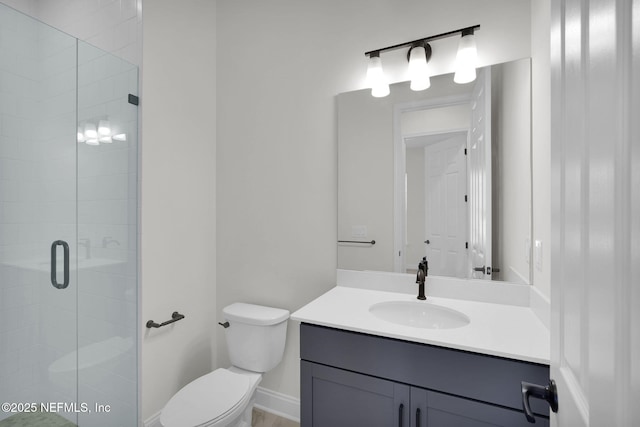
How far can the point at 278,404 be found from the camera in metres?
2.01

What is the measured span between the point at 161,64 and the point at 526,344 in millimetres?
2201

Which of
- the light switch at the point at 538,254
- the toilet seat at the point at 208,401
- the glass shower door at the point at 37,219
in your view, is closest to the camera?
the light switch at the point at 538,254

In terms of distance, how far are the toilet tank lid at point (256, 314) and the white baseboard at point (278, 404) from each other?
0.56 meters

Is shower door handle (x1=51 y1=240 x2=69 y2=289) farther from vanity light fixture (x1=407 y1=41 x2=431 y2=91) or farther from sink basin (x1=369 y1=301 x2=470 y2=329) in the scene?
vanity light fixture (x1=407 y1=41 x2=431 y2=91)

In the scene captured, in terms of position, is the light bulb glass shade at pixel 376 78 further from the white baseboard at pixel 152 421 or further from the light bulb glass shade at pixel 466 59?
the white baseboard at pixel 152 421

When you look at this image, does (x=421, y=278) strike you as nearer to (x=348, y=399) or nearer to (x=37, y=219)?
(x=348, y=399)

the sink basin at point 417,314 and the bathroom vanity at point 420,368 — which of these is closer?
the bathroom vanity at point 420,368

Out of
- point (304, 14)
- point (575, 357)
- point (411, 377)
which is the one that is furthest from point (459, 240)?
point (304, 14)

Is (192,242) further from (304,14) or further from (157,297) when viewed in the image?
(304,14)

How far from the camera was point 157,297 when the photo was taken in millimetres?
1819

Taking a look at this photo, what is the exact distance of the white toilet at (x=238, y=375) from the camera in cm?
145

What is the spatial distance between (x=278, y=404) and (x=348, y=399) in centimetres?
98

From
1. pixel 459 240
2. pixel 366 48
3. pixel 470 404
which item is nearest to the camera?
pixel 470 404

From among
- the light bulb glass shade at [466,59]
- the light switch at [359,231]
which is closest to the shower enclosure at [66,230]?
the light switch at [359,231]
